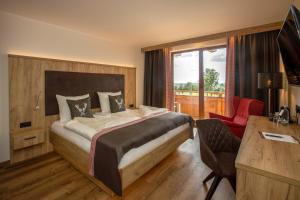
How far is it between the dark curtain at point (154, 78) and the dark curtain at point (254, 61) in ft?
6.41

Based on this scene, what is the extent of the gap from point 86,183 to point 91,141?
0.59 metres

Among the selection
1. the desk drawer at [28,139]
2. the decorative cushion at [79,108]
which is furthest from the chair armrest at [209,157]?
the desk drawer at [28,139]

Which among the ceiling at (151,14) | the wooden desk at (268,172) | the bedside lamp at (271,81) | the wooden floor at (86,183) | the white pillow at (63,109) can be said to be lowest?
the wooden floor at (86,183)

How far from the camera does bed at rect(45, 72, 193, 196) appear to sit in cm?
181

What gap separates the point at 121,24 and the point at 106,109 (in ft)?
5.97

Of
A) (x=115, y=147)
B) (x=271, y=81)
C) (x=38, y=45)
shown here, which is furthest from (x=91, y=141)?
(x=271, y=81)

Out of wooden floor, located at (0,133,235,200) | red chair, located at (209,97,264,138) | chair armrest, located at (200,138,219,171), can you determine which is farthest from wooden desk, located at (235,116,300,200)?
red chair, located at (209,97,264,138)

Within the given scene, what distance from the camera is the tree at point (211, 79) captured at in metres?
3.88

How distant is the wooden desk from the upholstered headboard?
3062mm

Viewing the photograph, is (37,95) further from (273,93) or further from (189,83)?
(273,93)

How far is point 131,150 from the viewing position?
6.05 feet

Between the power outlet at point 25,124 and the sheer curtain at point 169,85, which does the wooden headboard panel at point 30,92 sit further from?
the sheer curtain at point 169,85

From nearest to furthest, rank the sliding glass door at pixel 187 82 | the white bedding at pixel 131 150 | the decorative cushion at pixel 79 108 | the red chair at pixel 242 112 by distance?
the white bedding at pixel 131 150, the red chair at pixel 242 112, the decorative cushion at pixel 79 108, the sliding glass door at pixel 187 82

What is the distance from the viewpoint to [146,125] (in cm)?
239
